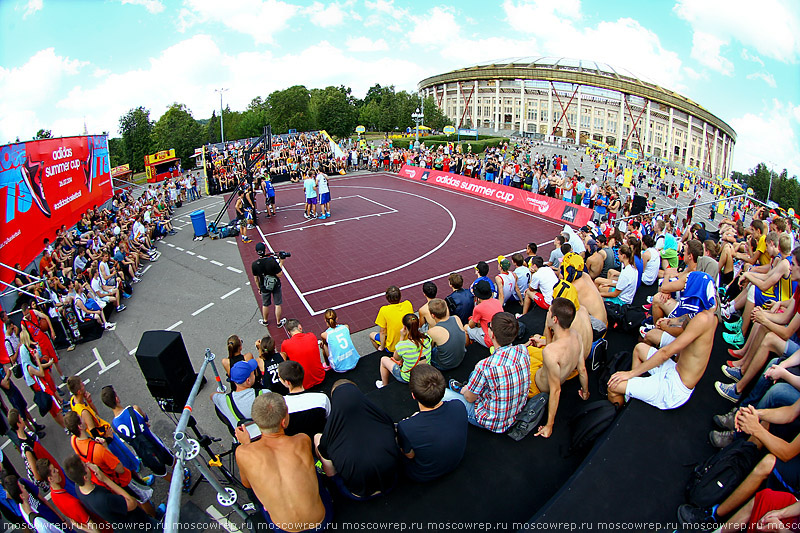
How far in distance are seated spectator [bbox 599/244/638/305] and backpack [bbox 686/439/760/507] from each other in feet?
15.1

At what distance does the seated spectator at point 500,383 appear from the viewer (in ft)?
14.7

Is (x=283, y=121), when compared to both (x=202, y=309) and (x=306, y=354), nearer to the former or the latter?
(x=202, y=309)

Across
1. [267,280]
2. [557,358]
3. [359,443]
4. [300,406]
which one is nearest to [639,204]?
[557,358]

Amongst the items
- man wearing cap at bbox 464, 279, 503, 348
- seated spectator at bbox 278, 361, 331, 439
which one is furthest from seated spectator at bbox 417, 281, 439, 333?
seated spectator at bbox 278, 361, 331, 439

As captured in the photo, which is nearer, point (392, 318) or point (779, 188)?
point (392, 318)

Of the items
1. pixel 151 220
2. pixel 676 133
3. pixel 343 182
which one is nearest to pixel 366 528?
pixel 151 220

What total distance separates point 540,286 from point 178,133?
76318 millimetres

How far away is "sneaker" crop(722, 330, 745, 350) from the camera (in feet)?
21.3

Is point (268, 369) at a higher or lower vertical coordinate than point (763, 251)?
lower

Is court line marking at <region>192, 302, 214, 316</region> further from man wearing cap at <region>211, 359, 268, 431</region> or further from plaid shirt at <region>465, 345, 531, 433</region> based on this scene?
plaid shirt at <region>465, 345, 531, 433</region>

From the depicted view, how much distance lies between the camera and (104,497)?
13.5 feet

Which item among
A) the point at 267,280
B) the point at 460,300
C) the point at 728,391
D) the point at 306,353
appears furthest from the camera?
the point at 267,280

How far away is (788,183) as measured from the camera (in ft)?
299

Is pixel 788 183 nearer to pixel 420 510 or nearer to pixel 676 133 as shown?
pixel 676 133
